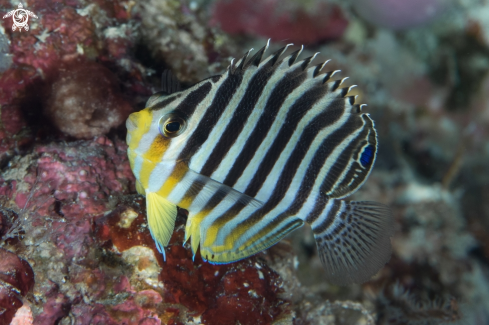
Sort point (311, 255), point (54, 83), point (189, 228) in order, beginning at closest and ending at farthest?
point (189, 228) < point (54, 83) < point (311, 255)

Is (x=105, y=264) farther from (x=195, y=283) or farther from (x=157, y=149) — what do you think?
(x=157, y=149)

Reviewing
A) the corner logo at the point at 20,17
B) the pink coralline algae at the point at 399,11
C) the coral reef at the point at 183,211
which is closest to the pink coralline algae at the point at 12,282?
the coral reef at the point at 183,211

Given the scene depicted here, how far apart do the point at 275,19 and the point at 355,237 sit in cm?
379

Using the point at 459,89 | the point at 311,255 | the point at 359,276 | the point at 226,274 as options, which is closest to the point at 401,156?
the point at 459,89

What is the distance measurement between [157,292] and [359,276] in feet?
4.43

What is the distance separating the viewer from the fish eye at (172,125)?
1.83 metres

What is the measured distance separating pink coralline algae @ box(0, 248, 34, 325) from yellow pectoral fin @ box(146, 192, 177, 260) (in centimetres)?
86

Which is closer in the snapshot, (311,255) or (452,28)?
(311,255)

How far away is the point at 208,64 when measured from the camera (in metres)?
4.08

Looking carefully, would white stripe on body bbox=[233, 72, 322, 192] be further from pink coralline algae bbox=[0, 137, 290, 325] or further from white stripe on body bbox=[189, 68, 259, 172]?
pink coralline algae bbox=[0, 137, 290, 325]

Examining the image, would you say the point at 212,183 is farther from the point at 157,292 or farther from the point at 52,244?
the point at 52,244

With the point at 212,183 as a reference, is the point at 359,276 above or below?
below

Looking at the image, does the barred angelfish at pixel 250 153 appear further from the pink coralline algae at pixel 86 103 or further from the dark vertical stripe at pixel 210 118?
the pink coralline algae at pixel 86 103

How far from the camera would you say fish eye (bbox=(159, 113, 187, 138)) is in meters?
1.83
